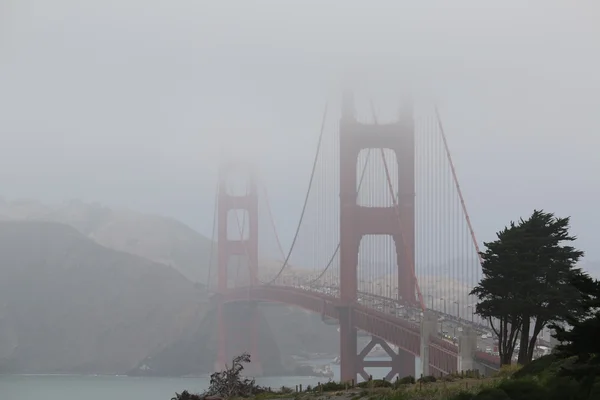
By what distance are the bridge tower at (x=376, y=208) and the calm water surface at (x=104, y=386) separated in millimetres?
32235

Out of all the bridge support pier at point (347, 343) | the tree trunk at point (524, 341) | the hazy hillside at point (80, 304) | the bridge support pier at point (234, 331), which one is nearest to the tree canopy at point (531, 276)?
the tree trunk at point (524, 341)

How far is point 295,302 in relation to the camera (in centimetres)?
6931

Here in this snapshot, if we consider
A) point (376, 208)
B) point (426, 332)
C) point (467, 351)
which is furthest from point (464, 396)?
point (376, 208)

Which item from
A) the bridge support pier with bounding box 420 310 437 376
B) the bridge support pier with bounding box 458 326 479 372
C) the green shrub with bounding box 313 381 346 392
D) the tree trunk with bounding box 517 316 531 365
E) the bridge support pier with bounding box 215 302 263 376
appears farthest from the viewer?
the bridge support pier with bounding box 215 302 263 376

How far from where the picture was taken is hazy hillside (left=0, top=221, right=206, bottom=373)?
15375 cm

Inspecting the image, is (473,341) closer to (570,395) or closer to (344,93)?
(570,395)

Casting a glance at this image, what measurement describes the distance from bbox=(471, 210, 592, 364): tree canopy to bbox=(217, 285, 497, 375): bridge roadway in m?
3.91

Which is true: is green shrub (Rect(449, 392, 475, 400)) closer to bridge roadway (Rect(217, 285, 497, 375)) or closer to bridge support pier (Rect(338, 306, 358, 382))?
bridge roadway (Rect(217, 285, 497, 375))

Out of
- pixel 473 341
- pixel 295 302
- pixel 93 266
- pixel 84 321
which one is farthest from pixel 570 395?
pixel 93 266

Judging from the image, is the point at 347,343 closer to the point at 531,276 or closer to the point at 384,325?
the point at 384,325

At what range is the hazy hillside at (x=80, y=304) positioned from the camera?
15375 cm

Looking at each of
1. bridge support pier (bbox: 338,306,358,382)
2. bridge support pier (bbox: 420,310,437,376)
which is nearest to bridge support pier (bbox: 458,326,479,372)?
bridge support pier (bbox: 420,310,437,376)

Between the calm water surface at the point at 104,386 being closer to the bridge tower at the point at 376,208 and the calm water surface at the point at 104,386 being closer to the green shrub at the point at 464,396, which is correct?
the bridge tower at the point at 376,208

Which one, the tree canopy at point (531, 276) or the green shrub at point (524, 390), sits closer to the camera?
the green shrub at point (524, 390)
